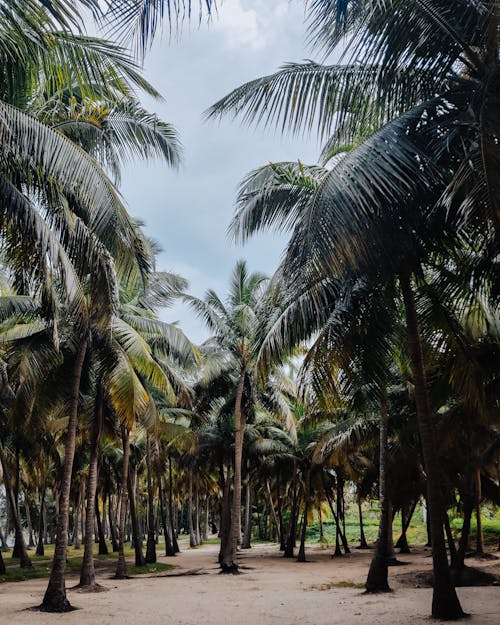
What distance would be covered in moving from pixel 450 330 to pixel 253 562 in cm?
1903

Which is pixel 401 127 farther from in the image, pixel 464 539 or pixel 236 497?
pixel 236 497

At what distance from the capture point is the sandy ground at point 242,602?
10023 mm

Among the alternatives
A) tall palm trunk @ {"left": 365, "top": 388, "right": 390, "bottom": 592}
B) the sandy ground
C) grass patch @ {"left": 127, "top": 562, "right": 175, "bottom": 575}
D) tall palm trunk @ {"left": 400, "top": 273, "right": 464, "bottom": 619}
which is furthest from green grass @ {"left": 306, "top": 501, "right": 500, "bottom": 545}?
tall palm trunk @ {"left": 400, "top": 273, "right": 464, "bottom": 619}

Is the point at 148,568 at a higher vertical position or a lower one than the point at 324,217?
lower

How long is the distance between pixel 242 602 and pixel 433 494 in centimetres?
630

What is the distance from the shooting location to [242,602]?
13.0 metres

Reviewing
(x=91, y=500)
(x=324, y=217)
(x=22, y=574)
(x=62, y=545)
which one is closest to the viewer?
(x=324, y=217)

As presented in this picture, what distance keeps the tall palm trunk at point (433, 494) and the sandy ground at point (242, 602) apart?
32cm

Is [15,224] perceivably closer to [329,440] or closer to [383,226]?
[383,226]

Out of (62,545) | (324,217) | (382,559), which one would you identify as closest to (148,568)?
(62,545)

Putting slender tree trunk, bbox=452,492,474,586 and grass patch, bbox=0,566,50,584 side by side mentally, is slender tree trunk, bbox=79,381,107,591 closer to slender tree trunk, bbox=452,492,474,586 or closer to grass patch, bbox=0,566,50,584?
grass patch, bbox=0,566,50,584

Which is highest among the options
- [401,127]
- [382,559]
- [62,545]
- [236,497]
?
[401,127]

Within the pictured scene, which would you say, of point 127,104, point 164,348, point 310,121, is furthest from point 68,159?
point 164,348

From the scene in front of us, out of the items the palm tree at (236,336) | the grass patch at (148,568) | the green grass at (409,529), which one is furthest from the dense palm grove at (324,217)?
the green grass at (409,529)
